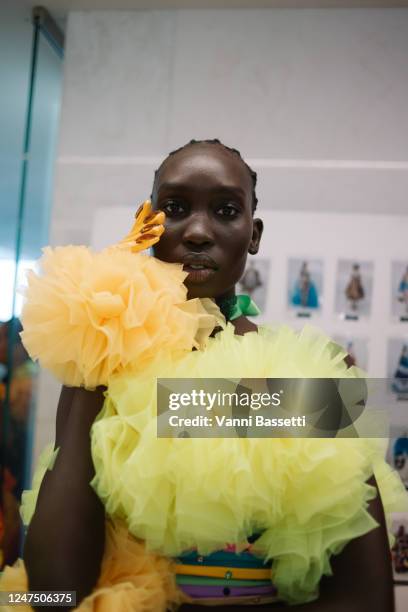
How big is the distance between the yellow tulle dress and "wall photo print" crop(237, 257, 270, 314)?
2.92ft

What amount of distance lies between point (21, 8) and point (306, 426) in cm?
171

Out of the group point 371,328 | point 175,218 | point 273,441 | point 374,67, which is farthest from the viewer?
point 374,67

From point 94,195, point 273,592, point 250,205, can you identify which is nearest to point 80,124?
point 94,195

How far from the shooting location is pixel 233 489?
52 cm

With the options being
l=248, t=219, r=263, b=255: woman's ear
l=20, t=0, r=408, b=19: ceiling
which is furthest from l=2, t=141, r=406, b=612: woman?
l=20, t=0, r=408, b=19: ceiling

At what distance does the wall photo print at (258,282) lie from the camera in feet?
4.86

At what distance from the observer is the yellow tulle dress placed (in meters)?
0.52

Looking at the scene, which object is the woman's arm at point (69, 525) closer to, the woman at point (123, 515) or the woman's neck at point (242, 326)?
the woman at point (123, 515)

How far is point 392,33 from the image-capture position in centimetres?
157

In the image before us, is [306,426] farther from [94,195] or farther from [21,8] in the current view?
[21,8]

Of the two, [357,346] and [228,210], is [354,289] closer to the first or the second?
[357,346]

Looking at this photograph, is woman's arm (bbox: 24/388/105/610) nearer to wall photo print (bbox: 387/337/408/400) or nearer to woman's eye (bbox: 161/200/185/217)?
woman's eye (bbox: 161/200/185/217)

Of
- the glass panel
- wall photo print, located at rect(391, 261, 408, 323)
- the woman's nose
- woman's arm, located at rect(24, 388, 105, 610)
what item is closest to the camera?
woman's arm, located at rect(24, 388, 105, 610)

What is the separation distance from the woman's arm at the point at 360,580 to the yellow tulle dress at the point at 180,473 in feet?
0.05
